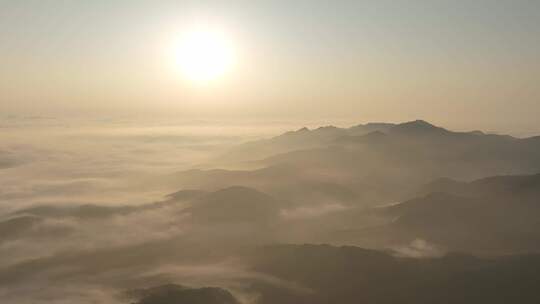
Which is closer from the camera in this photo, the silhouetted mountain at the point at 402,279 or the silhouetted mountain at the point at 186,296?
the silhouetted mountain at the point at 186,296

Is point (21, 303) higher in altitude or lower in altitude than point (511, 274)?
lower

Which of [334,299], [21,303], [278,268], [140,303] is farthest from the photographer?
[278,268]

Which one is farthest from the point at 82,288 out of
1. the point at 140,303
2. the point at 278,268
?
the point at 278,268

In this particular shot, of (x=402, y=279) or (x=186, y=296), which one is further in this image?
(x=402, y=279)

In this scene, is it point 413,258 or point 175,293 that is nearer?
point 175,293

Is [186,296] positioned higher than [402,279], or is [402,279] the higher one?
[186,296]

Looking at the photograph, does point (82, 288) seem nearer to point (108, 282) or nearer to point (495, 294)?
point (108, 282)

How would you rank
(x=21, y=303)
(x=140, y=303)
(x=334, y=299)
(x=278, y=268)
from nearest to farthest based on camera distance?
1. (x=140, y=303)
2. (x=334, y=299)
3. (x=21, y=303)
4. (x=278, y=268)

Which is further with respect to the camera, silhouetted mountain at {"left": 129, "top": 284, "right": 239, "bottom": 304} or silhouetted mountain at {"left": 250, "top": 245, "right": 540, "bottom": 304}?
silhouetted mountain at {"left": 250, "top": 245, "right": 540, "bottom": 304}

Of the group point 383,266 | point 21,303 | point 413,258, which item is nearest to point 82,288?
point 21,303
